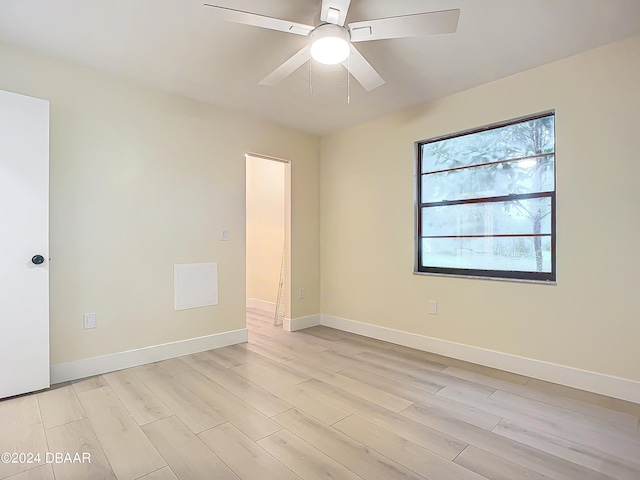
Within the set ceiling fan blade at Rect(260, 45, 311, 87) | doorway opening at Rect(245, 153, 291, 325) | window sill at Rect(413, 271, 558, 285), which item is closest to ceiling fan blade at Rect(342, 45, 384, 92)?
ceiling fan blade at Rect(260, 45, 311, 87)

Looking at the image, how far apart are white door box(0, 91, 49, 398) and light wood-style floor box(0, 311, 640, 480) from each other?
0.76ft

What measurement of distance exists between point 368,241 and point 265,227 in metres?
Result: 2.03

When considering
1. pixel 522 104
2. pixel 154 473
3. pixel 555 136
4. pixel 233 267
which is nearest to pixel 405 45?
pixel 522 104

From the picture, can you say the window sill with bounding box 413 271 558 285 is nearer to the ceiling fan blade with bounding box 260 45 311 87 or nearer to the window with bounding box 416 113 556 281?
the window with bounding box 416 113 556 281

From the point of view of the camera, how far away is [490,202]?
3047 millimetres

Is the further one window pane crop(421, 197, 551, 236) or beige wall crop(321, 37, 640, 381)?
window pane crop(421, 197, 551, 236)

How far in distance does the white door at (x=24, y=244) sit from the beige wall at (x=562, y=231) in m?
2.99

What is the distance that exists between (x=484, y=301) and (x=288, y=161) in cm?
265

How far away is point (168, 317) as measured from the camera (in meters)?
3.19

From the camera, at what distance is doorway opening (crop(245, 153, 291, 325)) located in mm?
5070

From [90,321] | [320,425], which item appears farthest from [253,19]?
[90,321]

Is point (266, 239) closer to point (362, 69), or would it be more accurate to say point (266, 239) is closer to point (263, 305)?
point (263, 305)

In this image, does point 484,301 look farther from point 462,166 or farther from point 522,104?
point 522,104

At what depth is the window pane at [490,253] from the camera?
9.07ft
